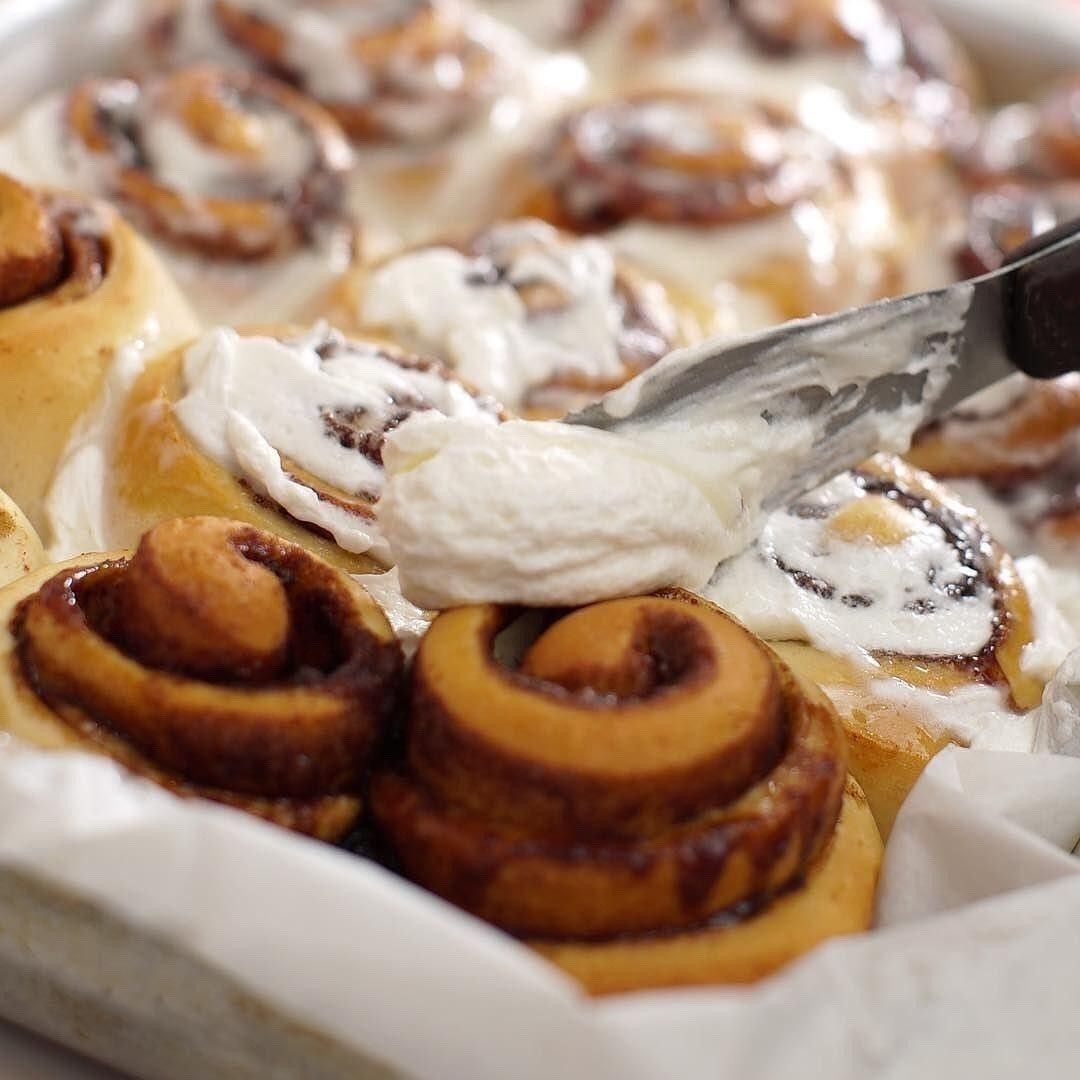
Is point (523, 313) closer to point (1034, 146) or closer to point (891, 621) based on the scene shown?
point (891, 621)

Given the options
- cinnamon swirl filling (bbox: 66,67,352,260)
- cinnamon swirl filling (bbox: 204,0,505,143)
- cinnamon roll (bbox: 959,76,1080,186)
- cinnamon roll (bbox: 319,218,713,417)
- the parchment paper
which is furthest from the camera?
cinnamon roll (bbox: 959,76,1080,186)

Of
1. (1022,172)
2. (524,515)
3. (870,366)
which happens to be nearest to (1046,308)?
(870,366)

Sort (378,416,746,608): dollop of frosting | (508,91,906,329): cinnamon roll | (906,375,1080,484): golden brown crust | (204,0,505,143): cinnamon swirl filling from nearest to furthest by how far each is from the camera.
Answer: (378,416,746,608): dollop of frosting, (906,375,1080,484): golden brown crust, (508,91,906,329): cinnamon roll, (204,0,505,143): cinnamon swirl filling

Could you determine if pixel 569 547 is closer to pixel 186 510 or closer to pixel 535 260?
pixel 186 510

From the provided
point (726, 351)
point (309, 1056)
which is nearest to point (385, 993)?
point (309, 1056)

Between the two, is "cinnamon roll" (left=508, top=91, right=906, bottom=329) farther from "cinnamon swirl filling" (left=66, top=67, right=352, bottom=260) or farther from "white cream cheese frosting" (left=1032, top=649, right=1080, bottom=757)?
"white cream cheese frosting" (left=1032, top=649, right=1080, bottom=757)

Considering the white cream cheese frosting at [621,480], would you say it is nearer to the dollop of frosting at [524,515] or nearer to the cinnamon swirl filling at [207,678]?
the dollop of frosting at [524,515]

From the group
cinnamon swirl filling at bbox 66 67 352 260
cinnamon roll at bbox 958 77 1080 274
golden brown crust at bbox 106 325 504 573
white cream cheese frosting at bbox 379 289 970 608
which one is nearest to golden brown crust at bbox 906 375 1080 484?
cinnamon roll at bbox 958 77 1080 274
